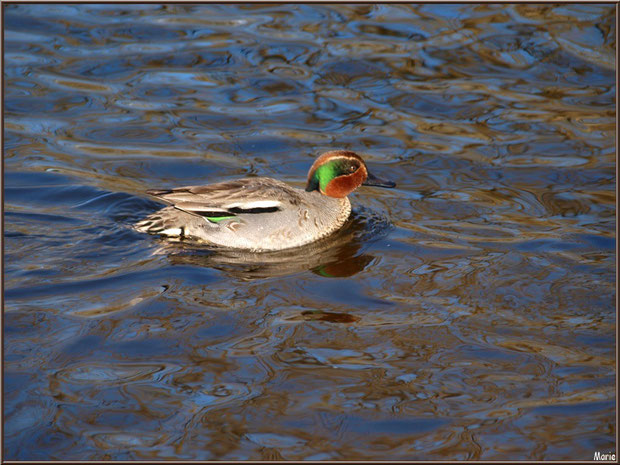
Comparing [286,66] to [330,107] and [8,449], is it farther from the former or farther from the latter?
[8,449]

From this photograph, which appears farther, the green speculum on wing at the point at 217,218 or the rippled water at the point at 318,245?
the green speculum on wing at the point at 217,218

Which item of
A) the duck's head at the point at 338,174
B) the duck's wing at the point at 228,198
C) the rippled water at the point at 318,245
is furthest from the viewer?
the duck's head at the point at 338,174

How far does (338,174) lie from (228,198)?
3.74 ft

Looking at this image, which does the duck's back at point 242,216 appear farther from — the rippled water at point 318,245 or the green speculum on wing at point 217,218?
the rippled water at point 318,245

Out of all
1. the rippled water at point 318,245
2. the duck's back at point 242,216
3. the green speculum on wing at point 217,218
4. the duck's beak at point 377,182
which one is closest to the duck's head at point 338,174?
the duck's beak at point 377,182

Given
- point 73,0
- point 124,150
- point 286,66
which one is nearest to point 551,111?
point 286,66

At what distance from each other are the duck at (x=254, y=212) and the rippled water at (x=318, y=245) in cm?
19

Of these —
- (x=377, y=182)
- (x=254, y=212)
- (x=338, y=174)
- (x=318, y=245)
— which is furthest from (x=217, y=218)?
(x=377, y=182)

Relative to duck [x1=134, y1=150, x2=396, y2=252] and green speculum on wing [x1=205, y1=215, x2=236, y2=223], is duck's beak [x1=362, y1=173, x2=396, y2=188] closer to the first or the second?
duck [x1=134, y1=150, x2=396, y2=252]

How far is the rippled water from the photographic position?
17.3ft

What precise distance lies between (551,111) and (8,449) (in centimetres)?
779

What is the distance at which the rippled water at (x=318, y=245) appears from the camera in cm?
529

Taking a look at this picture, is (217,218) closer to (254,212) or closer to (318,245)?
(254,212)

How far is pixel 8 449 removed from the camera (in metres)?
4.94
